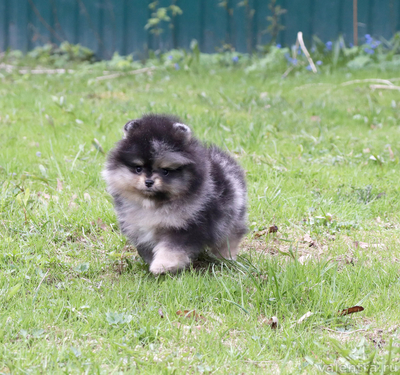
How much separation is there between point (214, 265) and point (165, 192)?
810 mm

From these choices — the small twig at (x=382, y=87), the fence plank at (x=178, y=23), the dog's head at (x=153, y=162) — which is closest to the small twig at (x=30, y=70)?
the fence plank at (x=178, y=23)

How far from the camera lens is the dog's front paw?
3576 millimetres

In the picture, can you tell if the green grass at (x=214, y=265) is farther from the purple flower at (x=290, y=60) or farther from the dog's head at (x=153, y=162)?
the purple flower at (x=290, y=60)

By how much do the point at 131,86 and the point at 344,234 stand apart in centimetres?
639

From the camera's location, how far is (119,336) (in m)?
3.03

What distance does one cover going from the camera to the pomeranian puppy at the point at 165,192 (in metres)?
3.58

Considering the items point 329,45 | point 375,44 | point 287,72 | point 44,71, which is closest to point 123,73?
point 44,71

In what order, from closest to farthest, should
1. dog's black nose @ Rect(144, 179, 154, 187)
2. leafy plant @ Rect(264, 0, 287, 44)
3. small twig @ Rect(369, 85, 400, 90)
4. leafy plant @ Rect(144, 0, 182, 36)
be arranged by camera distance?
dog's black nose @ Rect(144, 179, 154, 187) < small twig @ Rect(369, 85, 400, 90) < leafy plant @ Rect(144, 0, 182, 36) < leafy plant @ Rect(264, 0, 287, 44)

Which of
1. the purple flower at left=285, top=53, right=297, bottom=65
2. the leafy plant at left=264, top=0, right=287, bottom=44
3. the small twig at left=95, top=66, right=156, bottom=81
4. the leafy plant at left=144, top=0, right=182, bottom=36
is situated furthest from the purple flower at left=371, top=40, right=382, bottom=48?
the small twig at left=95, top=66, right=156, bottom=81

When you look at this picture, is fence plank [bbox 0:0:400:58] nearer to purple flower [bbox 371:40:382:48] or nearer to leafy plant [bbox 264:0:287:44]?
leafy plant [bbox 264:0:287:44]

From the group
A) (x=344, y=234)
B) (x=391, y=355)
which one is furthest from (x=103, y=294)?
(x=344, y=234)

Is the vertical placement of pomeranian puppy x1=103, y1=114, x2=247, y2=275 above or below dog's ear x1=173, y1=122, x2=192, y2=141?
below

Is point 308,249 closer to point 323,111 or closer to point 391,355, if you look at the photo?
point 391,355

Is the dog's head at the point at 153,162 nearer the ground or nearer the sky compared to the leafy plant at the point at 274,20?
nearer the ground
